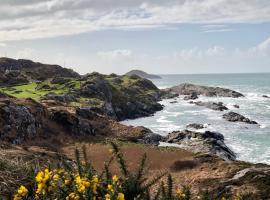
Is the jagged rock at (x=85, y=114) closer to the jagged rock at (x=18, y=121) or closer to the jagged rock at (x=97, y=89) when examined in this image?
the jagged rock at (x=18, y=121)

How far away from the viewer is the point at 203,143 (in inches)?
1989

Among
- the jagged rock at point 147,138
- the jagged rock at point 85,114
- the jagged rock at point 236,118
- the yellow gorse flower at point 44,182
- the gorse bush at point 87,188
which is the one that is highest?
the yellow gorse flower at point 44,182

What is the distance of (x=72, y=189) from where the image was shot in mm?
6508

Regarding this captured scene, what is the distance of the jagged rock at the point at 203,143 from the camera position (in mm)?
47781

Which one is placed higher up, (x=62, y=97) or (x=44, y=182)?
(x=44, y=182)

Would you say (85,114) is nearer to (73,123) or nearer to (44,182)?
(73,123)

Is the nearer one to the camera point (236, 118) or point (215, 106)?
point (236, 118)

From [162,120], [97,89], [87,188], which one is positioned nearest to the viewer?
[87,188]

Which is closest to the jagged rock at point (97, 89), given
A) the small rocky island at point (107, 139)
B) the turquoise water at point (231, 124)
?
the small rocky island at point (107, 139)

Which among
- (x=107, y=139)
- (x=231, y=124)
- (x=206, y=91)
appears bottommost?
(x=231, y=124)

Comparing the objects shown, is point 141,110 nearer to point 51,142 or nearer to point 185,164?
point 51,142

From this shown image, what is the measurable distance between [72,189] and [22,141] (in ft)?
117

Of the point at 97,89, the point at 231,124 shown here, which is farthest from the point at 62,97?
the point at 231,124

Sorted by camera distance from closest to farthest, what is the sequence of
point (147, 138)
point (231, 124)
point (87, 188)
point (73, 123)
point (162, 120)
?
point (87, 188), point (73, 123), point (147, 138), point (231, 124), point (162, 120)
